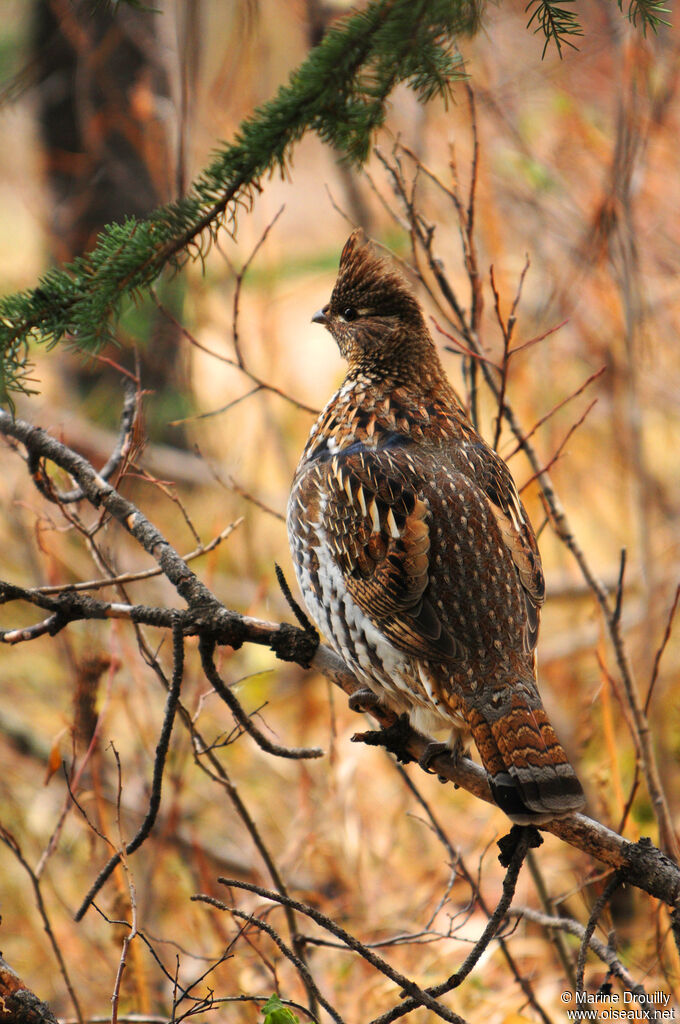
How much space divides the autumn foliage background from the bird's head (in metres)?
0.26

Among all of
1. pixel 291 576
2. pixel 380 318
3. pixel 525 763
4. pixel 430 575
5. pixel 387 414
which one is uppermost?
pixel 291 576

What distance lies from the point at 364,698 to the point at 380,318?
128 cm

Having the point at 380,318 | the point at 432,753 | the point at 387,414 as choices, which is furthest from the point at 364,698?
the point at 380,318

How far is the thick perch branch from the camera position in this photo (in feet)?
6.48

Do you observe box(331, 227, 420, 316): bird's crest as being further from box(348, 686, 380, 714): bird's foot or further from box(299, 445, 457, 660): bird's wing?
box(348, 686, 380, 714): bird's foot

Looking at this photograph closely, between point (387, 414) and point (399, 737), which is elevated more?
point (387, 414)

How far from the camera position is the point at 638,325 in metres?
4.62

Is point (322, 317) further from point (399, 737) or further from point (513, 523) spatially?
point (399, 737)

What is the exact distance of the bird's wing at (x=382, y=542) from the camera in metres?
2.44

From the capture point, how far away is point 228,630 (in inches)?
85.7

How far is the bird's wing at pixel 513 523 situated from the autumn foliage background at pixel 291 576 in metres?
0.57

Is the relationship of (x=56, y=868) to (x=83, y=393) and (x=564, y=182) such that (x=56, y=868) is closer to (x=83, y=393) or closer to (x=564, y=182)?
(x=83, y=393)

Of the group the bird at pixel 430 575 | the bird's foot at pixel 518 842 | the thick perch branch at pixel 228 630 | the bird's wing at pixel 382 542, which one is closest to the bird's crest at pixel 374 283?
the bird at pixel 430 575

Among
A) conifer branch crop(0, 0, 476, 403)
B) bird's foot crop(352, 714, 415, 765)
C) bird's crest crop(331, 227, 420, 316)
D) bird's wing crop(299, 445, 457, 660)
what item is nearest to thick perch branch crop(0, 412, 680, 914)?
bird's foot crop(352, 714, 415, 765)
